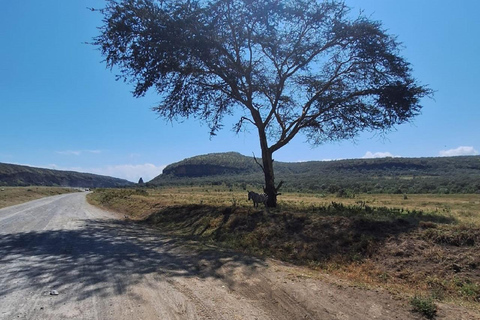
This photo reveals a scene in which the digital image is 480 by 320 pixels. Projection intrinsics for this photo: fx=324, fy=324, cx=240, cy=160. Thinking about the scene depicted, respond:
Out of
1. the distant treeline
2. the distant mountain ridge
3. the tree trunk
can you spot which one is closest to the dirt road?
the tree trunk

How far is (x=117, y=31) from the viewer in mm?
16125

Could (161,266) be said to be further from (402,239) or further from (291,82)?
(291,82)

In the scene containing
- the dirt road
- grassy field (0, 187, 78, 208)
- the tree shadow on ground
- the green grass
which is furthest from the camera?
grassy field (0, 187, 78, 208)

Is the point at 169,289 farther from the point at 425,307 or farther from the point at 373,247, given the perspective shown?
the point at 373,247

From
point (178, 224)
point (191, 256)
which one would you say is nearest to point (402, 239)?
point (191, 256)

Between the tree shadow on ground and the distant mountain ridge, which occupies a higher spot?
the distant mountain ridge

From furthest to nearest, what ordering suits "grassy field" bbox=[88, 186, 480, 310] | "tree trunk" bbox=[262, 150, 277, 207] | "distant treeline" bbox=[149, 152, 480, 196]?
"distant treeline" bbox=[149, 152, 480, 196], "tree trunk" bbox=[262, 150, 277, 207], "grassy field" bbox=[88, 186, 480, 310]

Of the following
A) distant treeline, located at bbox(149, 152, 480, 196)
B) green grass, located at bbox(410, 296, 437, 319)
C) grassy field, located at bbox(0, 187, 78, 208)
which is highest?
distant treeline, located at bbox(149, 152, 480, 196)

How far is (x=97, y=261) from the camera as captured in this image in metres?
8.03

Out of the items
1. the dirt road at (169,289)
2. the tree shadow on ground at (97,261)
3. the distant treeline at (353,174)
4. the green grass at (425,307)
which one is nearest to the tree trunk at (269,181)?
the tree shadow on ground at (97,261)

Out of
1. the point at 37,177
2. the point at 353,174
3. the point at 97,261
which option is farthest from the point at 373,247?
the point at 37,177

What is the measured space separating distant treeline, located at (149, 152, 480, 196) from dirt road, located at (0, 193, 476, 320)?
24.9 m

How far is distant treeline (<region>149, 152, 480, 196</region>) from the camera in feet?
125

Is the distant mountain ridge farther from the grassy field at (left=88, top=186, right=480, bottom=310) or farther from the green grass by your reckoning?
the green grass
